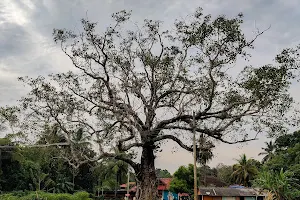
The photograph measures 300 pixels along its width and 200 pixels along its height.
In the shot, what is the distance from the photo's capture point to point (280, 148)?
37.3m

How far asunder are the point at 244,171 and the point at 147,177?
33.1 m

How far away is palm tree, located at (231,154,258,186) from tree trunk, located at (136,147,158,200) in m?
32.5

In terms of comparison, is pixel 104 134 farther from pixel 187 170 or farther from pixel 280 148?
pixel 280 148

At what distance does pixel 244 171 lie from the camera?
153 ft

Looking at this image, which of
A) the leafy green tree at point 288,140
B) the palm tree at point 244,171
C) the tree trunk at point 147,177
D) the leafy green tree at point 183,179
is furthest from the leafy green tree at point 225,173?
the tree trunk at point 147,177

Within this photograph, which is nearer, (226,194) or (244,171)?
(226,194)

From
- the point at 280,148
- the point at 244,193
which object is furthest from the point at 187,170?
the point at 280,148

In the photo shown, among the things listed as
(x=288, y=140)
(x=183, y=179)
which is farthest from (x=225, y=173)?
(x=183, y=179)

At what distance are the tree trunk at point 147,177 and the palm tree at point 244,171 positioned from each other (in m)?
32.5

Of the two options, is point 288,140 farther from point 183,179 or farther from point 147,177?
point 147,177

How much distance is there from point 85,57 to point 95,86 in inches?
50.8

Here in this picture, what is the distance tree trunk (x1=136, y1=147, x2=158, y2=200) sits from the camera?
52.4ft

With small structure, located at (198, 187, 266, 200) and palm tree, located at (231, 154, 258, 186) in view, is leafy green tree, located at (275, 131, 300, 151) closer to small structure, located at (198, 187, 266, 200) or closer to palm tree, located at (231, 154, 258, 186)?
small structure, located at (198, 187, 266, 200)

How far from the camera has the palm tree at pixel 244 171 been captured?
1830 inches
